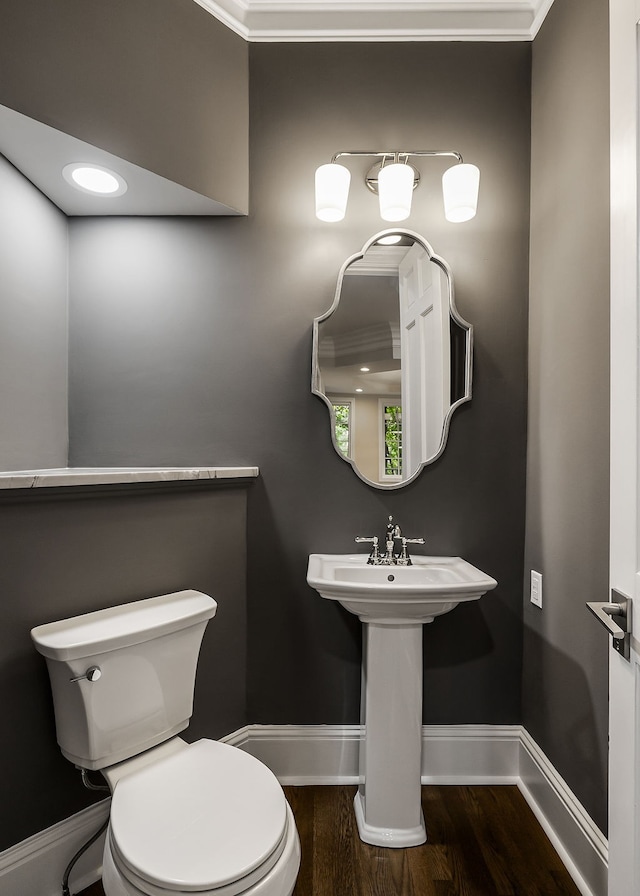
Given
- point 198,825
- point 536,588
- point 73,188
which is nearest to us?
point 198,825

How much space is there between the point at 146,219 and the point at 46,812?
186 centimetres

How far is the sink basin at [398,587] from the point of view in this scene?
154cm

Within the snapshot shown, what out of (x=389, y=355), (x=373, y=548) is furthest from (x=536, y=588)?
(x=389, y=355)

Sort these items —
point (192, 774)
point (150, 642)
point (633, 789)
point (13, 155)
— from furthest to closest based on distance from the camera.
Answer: point (13, 155)
point (150, 642)
point (192, 774)
point (633, 789)

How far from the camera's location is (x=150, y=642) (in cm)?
141

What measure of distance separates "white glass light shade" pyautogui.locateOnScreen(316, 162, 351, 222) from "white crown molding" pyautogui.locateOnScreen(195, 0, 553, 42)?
60 centimetres

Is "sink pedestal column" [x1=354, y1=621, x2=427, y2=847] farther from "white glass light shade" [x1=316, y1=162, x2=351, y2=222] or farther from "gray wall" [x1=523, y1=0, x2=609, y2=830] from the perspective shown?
"white glass light shade" [x1=316, y1=162, x2=351, y2=222]

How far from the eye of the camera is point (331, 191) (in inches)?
70.2

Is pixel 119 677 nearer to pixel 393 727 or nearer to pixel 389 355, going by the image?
pixel 393 727

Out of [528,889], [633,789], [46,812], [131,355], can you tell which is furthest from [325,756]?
[131,355]

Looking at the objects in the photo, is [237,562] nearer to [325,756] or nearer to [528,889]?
[325,756]

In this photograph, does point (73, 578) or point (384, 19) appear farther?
point (384, 19)

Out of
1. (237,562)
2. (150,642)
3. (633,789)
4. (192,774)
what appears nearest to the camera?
(633,789)

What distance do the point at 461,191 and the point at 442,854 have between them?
2.04 m
